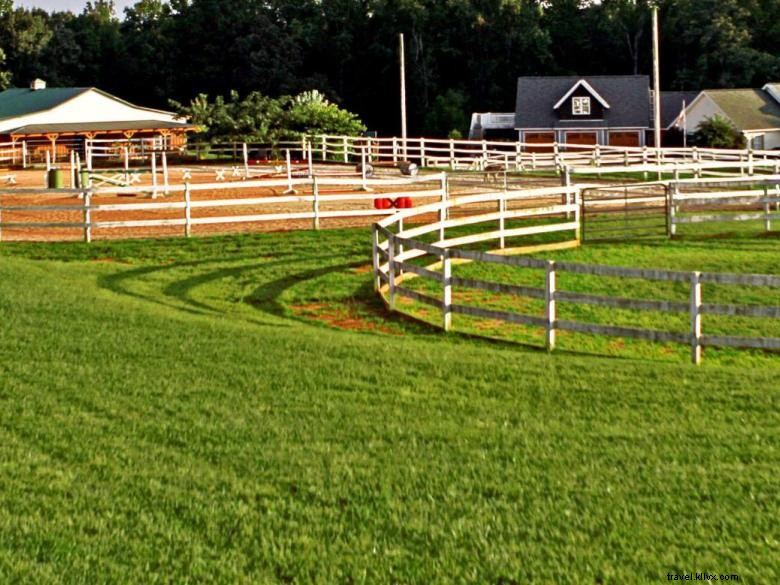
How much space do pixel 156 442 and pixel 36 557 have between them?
2.54 m

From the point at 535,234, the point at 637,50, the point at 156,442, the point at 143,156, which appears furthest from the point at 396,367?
the point at 637,50

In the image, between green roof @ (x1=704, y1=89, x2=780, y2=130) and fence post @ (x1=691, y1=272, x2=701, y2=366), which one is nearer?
fence post @ (x1=691, y1=272, x2=701, y2=366)

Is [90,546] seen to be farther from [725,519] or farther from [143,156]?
[143,156]

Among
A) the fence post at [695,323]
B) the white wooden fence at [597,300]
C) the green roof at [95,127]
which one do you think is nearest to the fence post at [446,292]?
the white wooden fence at [597,300]

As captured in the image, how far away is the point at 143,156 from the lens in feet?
188

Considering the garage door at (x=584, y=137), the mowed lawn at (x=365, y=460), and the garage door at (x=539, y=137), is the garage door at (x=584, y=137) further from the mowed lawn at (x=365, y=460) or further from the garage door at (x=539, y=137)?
the mowed lawn at (x=365, y=460)

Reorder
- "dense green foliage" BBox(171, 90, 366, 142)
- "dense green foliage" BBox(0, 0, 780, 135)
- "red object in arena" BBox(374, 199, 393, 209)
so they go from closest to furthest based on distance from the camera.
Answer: "red object in arena" BBox(374, 199, 393, 209) → "dense green foliage" BBox(171, 90, 366, 142) → "dense green foliage" BBox(0, 0, 780, 135)

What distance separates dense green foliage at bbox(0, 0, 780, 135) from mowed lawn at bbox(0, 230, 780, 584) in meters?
76.6

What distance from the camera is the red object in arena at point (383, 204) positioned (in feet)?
105

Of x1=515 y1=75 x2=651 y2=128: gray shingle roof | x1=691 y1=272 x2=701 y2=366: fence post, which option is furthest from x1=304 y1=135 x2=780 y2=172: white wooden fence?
x1=691 y1=272 x2=701 y2=366: fence post

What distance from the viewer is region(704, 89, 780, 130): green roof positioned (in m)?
73.8

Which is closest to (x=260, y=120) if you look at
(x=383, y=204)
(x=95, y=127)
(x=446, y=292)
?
(x=95, y=127)

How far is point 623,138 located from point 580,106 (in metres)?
3.23

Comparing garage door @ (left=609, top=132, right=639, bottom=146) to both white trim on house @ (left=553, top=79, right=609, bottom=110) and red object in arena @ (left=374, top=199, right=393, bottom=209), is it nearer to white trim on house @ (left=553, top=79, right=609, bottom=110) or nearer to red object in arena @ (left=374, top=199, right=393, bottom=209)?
white trim on house @ (left=553, top=79, right=609, bottom=110)
